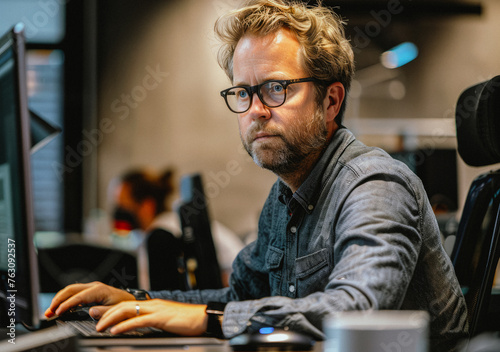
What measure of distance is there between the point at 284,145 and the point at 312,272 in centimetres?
31

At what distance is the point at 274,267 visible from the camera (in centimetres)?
136

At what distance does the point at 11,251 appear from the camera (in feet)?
3.01

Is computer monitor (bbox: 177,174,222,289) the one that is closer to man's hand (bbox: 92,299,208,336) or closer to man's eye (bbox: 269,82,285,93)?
man's eye (bbox: 269,82,285,93)

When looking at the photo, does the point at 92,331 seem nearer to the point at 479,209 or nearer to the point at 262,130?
the point at 262,130

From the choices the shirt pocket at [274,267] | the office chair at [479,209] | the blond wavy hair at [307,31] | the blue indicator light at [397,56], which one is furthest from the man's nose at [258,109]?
the blue indicator light at [397,56]

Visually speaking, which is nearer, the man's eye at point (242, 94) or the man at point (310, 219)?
the man at point (310, 219)

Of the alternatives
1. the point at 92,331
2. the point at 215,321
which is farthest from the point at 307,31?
the point at 92,331

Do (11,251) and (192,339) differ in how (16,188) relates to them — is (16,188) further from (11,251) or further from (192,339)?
(192,339)

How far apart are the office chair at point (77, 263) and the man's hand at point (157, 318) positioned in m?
1.65

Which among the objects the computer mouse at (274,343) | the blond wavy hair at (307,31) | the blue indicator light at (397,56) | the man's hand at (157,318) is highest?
the blue indicator light at (397,56)

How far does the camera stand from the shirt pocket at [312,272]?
1187mm

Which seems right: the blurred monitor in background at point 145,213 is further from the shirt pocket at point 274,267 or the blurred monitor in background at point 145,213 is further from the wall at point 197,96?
the shirt pocket at point 274,267

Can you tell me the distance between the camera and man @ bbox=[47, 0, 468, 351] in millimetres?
931

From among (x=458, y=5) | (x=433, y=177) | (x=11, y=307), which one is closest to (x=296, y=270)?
(x=11, y=307)
